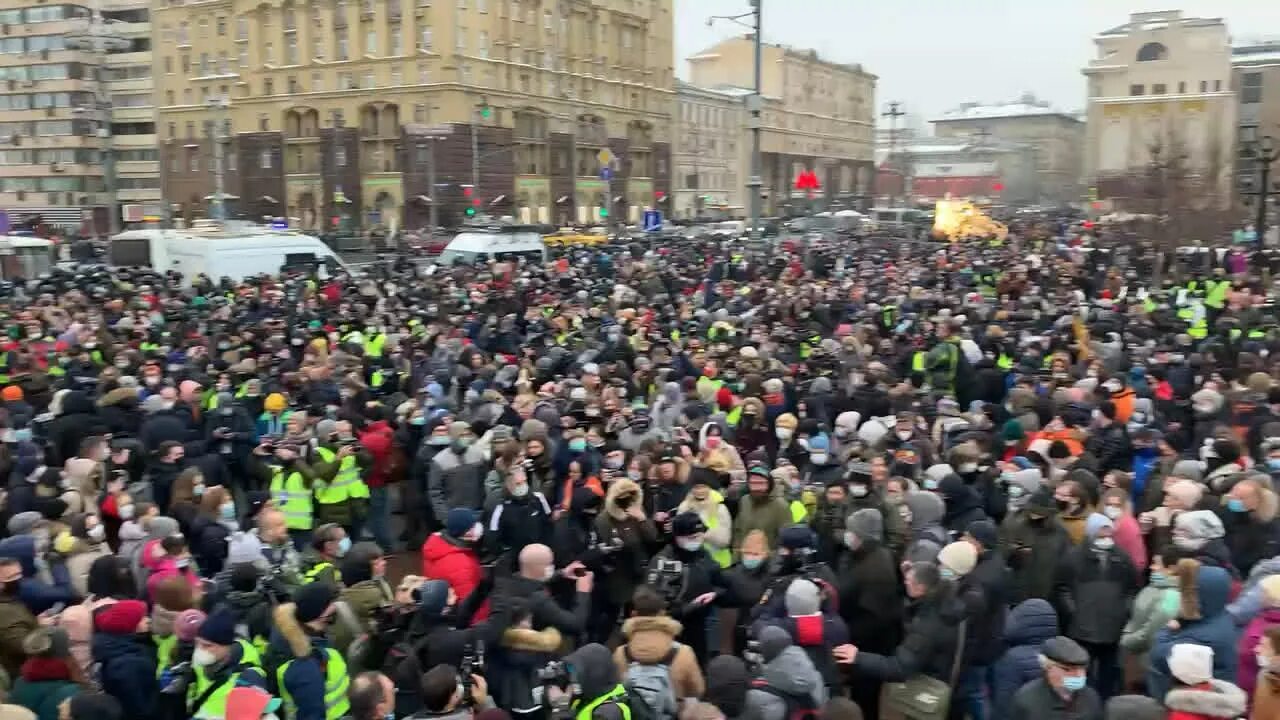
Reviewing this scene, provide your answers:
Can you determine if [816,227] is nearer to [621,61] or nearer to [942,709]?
[621,61]

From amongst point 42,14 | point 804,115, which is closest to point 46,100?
point 42,14

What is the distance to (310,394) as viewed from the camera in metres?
10.5

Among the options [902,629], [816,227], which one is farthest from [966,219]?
[902,629]

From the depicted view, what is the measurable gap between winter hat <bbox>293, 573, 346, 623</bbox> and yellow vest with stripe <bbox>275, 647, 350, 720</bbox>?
0.18 meters

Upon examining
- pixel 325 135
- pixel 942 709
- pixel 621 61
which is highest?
pixel 621 61

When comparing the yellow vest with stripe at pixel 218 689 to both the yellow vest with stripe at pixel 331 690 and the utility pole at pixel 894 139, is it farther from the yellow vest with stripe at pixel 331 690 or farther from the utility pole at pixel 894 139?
the utility pole at pixel 894 139

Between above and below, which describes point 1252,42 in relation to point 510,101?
above

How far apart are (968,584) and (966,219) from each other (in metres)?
36.6

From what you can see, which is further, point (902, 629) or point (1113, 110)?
point (1113, 110)

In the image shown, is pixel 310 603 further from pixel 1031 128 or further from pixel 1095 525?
pixel 1031 128

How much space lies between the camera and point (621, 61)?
2894 inches

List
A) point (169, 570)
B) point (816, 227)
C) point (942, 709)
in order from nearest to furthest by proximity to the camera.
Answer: point (942, 709)
point (169, 570)
point (816, 227)

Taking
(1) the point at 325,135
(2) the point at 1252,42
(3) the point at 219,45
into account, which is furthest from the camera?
(2) the point at 1252,42

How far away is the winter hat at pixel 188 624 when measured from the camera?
4938 mm
